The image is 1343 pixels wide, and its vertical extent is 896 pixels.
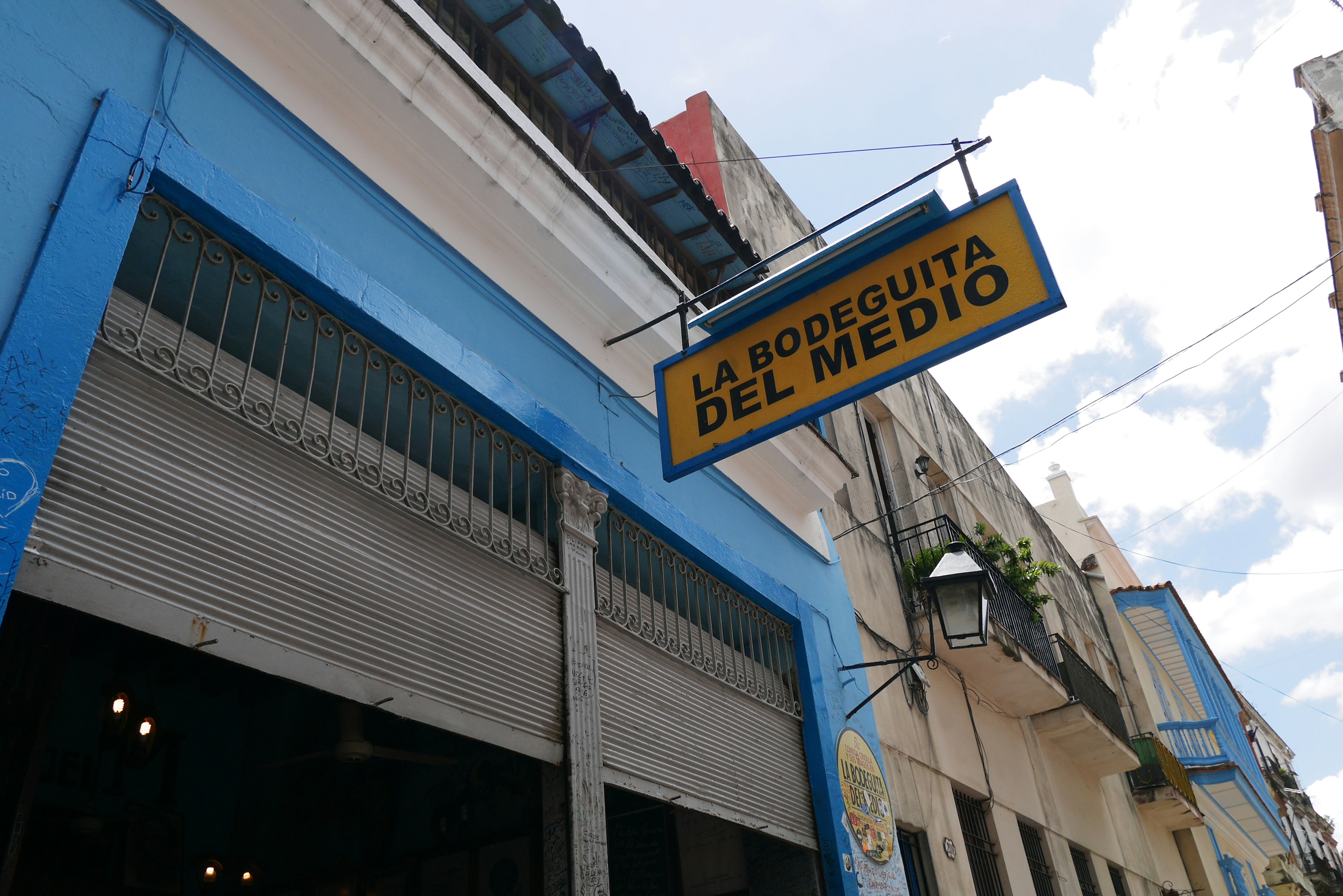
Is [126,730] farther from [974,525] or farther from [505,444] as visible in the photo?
[974,525]

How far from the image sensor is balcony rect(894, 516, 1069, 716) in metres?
9.41

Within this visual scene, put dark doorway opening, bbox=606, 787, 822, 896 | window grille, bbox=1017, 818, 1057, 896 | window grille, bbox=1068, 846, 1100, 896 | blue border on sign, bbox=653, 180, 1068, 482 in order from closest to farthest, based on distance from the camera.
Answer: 1. blue border on sign, bbox=653, 180, 1068, 482
2. dark doorway opening, bbox=606, 787, 822, 896
3. window grille, bbox=1017, 818, 1057, 896
4. window grille, bbox=1068, 846, 1100, 896

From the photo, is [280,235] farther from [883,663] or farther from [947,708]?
[947,708]

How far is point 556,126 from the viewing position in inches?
264

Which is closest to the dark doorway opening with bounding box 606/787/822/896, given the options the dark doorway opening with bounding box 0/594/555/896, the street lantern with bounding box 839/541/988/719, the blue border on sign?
the dark doorway opening with bounding box 0/594/555/896

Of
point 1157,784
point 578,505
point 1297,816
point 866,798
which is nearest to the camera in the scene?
point 578,505

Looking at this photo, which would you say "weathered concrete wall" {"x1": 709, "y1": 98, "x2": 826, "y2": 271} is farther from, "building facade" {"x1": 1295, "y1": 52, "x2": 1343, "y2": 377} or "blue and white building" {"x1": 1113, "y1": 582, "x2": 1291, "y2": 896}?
"blue and white building" {"x1": 1113, "y1": 582, "x2": 1291, "y2": 896}

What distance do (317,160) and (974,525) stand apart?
36.9 feet

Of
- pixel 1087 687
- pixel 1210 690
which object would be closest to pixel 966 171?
pixel 1087 687

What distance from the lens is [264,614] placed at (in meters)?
3.28

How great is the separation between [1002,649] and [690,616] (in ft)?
16.2

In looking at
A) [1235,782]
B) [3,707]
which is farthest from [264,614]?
[1235,782]

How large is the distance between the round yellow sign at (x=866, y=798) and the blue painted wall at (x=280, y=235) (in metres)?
0.18

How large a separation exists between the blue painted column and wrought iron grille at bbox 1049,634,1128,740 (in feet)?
37.1
